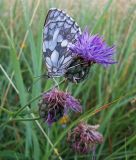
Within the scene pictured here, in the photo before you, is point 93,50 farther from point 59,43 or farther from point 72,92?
point 72,92

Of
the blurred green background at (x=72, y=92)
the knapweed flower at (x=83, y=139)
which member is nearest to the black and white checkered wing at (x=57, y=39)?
the blurred green background at (x=72, y=92)

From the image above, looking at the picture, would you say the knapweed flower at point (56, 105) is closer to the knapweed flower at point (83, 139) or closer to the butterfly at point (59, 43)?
the butterfly at point (59, 43)

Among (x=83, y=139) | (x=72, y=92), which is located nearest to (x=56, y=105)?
(x=83, y=139)

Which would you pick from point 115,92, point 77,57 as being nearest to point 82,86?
point 115,92

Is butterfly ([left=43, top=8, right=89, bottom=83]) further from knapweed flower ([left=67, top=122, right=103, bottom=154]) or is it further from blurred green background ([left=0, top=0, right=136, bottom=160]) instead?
knapweed flower ([left=67, top=122, right=103, bottom=154])

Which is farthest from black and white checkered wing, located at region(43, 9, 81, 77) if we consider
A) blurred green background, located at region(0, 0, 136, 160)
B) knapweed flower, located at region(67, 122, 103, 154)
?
knapweed flower, located at region(67, 122, 103, 154)

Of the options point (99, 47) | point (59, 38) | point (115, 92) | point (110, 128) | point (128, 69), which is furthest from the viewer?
point (128, 69)

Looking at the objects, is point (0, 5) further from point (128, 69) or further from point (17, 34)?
point (128, 69)
